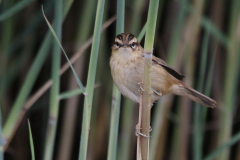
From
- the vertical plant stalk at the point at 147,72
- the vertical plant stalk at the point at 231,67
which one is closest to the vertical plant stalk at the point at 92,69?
the vertical plant stalk at the point at 147,72

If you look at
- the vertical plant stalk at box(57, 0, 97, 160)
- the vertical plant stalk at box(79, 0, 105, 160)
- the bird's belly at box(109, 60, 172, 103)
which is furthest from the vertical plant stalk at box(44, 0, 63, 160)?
the vertical plant stalk at box(57, 0, 97, 160)

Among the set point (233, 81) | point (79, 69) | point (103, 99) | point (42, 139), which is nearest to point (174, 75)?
point (233, 81)

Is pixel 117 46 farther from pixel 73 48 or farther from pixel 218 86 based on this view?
pixel 218 86

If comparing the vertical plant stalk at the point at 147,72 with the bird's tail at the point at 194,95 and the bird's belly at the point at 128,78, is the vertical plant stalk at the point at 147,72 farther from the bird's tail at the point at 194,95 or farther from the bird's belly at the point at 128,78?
the bird's tail at the point at 194,95

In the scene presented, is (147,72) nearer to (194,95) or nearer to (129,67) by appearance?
(129,67)

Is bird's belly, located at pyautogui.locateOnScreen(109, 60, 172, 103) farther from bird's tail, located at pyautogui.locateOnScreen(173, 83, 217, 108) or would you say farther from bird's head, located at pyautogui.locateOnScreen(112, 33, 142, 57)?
bird's tail, located at pyautogui.locateOnScreen(173, 83, 217, 108)
